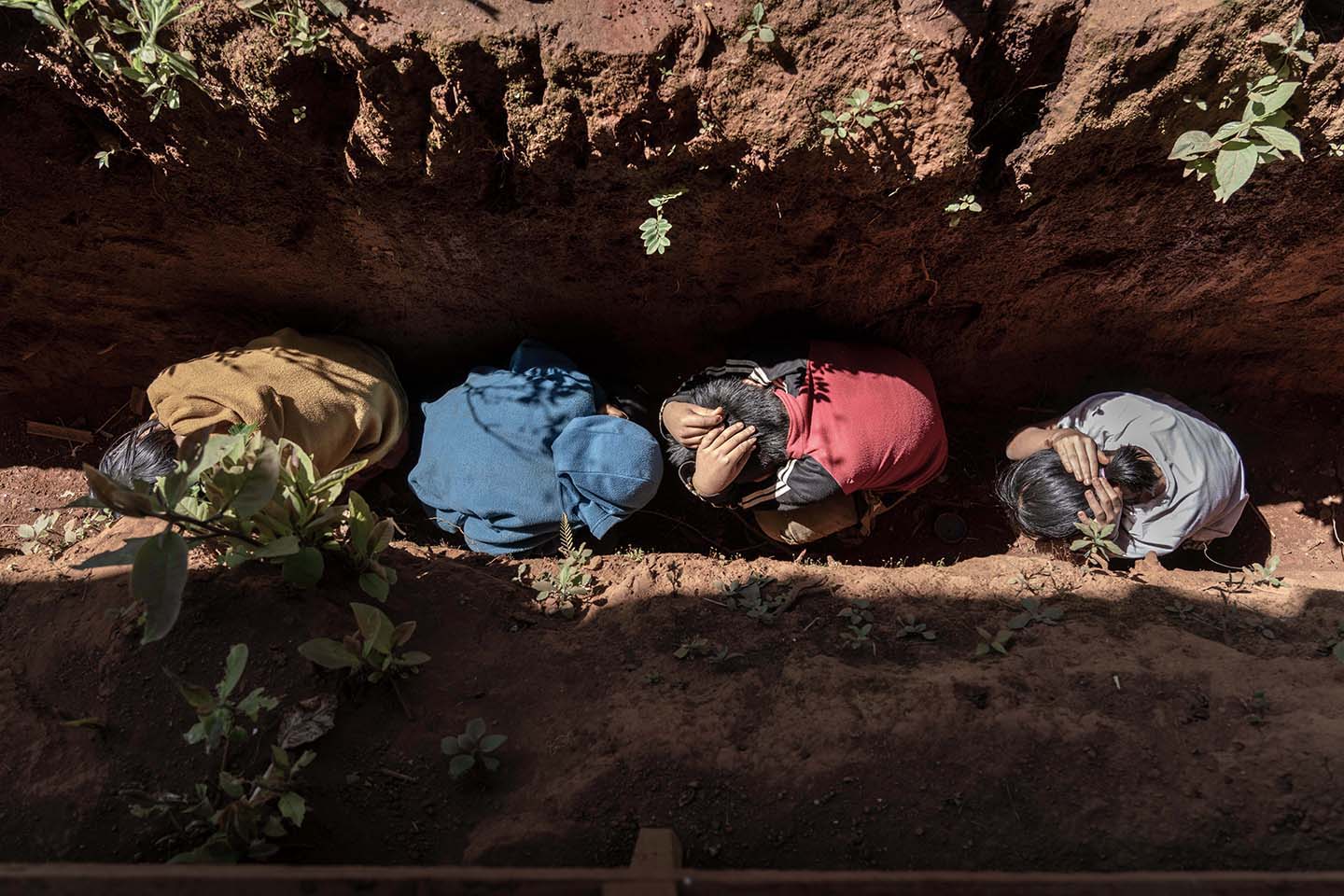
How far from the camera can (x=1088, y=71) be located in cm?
198

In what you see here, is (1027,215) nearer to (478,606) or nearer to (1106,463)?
(1106,463)

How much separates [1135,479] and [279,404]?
3.19 metres

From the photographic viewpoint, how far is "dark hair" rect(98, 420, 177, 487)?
2576 millimetres

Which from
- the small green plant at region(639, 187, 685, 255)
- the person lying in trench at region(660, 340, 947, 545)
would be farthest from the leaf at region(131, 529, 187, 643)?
the person lying in trench at region(660, 340, 947, 545)

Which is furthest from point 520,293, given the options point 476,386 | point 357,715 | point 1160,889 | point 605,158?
point 1160,889

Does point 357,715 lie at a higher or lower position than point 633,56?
lower

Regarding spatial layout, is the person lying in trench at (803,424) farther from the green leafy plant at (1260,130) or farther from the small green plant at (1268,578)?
the small green plant at (1268,578)

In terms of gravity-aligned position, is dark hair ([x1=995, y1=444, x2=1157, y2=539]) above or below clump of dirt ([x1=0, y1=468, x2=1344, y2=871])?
above

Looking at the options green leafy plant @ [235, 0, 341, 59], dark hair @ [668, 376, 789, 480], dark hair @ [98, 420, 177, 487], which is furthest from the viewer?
dark hair @ [668, 376, 789, 480]

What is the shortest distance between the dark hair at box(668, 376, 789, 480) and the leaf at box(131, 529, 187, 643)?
70.6 inches

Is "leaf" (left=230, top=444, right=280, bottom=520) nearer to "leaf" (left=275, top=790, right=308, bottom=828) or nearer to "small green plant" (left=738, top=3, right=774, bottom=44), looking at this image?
"leaf" (left=275, top=790, right=308, bottom=828)

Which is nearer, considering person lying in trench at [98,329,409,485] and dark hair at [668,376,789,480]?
person lying in trench at [98,329,409,485]

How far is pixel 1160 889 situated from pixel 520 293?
8.82 ft

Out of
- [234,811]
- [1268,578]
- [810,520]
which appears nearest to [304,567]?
[234,811]
